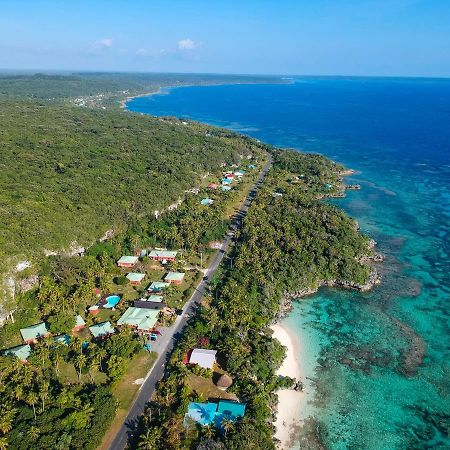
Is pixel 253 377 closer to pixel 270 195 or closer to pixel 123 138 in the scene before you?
pixel 270 195

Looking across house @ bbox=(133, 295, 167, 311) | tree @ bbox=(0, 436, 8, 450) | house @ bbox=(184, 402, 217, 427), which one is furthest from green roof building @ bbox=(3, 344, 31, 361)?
house @ bbox=(184, 402, 217, 427)

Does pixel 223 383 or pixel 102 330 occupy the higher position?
pixel 102 330

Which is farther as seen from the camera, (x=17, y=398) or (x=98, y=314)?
(x=98, y=314)

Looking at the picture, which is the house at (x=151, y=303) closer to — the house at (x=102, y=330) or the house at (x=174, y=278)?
the house at (x=102, y=330)

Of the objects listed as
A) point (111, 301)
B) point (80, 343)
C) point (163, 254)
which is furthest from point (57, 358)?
point (163, 254)

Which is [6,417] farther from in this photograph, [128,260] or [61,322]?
[128,260]

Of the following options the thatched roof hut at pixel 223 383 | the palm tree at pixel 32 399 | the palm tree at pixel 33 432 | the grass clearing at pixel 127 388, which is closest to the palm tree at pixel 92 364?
the grass clearing at pixel 127 388

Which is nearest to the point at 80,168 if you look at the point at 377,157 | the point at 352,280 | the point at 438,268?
the point at 352,280
